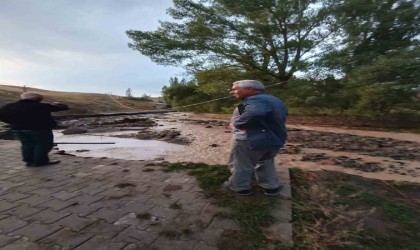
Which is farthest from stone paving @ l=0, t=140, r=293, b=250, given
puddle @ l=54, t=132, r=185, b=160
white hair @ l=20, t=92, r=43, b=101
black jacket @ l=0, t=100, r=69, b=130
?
puddle @ l=54, t=132, r=185, b=160

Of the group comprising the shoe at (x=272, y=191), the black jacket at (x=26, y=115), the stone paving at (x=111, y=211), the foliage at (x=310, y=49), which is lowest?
the stone paving at (x=111, y=211)

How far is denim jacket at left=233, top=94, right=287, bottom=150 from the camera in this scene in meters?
2.76

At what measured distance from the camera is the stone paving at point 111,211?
210 centimetres

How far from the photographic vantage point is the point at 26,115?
4.24 meters

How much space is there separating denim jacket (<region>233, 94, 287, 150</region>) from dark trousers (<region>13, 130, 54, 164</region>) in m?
3.24

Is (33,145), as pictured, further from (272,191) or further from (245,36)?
(245,36)

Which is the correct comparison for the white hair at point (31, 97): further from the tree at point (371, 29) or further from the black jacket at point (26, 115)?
the tree at point (371, 29)

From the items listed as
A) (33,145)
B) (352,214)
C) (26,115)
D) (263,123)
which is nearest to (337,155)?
(352,214)

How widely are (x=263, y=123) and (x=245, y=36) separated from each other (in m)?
12.5

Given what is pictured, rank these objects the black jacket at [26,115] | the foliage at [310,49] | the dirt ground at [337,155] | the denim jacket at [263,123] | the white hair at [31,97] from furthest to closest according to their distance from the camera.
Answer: the foliage at [310,49] < the dirt ground at [337,155] < the white hair at [31,97] < the black jacket at [26,115] < the denim jacket at [263,123]

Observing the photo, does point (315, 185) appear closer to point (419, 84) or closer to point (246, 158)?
point (246, 158)

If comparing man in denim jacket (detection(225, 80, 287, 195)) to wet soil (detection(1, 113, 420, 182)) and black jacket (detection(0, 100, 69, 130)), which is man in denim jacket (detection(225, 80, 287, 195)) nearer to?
wet soil (detection(1, 113, 420, 182))

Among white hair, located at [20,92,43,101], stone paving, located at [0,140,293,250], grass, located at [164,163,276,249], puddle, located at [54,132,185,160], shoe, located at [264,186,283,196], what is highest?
white hair, located at [20,92,43,101]

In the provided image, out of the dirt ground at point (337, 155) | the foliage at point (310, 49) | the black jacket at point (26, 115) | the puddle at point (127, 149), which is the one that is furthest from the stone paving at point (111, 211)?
the foliage at point (310, 49)
